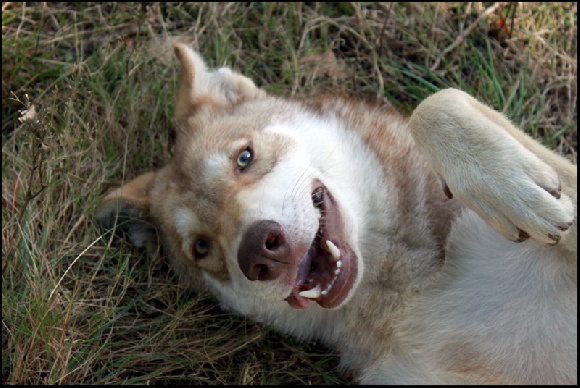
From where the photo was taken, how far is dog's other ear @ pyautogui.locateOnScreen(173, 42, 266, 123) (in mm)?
3922

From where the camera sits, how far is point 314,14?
4.73 metres

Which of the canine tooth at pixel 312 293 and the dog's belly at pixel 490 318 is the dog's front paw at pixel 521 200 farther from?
the canine tooth at pixel 312 293

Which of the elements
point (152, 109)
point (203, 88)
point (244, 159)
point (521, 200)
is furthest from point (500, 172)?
point (152, 109)

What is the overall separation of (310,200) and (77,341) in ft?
4.47

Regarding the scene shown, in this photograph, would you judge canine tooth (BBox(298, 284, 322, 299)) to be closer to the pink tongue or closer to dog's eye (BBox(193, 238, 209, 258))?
the pink tongue

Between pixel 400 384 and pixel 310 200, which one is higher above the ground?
pixel 310 200

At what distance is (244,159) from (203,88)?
832mm

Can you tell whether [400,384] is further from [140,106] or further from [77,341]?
[140,106]

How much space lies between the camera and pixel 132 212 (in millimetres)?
3846

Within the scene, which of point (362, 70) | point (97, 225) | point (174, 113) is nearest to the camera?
point (97, 225)

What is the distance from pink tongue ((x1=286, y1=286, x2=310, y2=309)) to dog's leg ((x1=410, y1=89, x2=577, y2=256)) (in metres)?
0.83

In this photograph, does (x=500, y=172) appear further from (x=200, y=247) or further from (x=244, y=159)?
(x=200, y=247)

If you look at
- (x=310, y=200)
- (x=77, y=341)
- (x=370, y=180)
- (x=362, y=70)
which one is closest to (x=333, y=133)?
(x=370, y=180)

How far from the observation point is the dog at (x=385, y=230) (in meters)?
2.76
